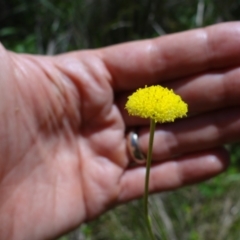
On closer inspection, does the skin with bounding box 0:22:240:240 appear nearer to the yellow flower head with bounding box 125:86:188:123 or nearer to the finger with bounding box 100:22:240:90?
the finger with bounding box 100:22:240:90

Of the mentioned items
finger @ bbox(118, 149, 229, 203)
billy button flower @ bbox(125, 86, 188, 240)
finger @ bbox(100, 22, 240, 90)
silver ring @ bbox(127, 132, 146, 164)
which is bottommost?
finger @ bbox(118, 149, 229, 203)

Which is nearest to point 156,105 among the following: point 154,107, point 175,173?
point 154,107

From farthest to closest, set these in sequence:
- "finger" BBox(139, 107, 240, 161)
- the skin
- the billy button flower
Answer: "finger" BBox(139, 107, 240, 161) < the skin < the billy button flower

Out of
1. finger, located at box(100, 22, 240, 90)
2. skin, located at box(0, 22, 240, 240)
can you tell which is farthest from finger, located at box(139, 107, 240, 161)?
finger, located at box(100, 22, 240, 90)

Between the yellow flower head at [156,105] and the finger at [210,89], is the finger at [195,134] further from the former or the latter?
the yellow flower head at [156,105]

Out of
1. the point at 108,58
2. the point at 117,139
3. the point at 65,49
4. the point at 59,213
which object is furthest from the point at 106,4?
the point at 59,213
